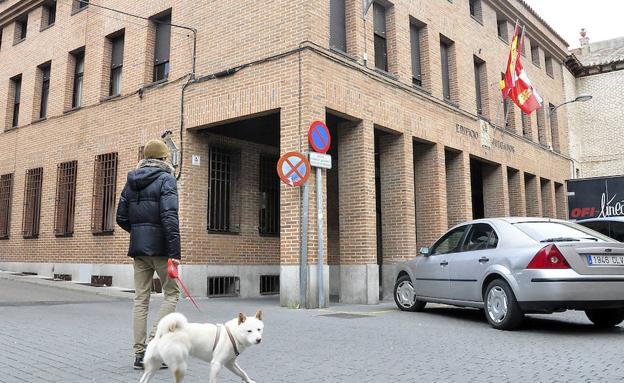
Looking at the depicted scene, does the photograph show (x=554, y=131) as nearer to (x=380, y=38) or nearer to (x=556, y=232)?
(x=380, y=38)

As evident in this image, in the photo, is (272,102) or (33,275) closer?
(272,102)

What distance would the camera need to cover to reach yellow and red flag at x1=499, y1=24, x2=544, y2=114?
1633 cm

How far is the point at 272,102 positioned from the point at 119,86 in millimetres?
6411

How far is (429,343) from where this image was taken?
604cm

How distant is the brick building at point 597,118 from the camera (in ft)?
81.8

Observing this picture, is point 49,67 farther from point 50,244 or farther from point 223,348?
point 223,348

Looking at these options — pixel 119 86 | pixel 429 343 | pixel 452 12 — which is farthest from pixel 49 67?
pixel 429 343

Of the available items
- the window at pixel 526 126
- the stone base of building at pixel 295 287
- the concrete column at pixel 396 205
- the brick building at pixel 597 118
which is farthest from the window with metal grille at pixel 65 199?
the brick building at pixel 597 118

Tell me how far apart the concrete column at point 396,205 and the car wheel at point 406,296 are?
2.92 metres

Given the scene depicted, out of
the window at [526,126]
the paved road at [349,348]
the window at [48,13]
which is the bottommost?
the paved road at [349,348]

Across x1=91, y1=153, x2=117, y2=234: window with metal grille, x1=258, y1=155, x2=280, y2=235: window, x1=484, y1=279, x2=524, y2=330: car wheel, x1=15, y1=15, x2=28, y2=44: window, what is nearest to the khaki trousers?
x1=484, y1=279, x2=524, y2=330: car wheel

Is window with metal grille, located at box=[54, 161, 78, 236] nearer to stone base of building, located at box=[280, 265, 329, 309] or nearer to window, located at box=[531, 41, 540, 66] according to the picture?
stone base of building, located at box=[280, 265, 329, 309]

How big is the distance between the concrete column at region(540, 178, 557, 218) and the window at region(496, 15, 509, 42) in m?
5.90

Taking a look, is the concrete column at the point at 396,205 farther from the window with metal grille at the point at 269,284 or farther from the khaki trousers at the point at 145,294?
the khaki trousers at the point at 145,294
